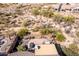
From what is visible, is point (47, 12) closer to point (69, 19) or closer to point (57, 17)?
point (57, 17)

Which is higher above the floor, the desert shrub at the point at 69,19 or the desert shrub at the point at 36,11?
the desert shrub at the point at 36,11

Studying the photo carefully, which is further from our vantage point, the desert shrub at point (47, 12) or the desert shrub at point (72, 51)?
the desert shrub at point (47, 12)

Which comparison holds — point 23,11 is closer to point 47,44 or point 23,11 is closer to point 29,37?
point 29,37

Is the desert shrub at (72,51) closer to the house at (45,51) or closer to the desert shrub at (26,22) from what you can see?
the house at (45,51)

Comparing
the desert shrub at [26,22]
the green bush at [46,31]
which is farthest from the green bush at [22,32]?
the green bush at [46,31]

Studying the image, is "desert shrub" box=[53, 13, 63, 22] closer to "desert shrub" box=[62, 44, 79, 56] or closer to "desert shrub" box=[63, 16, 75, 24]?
"desert shrub" box=[63, 16, 75, 24]

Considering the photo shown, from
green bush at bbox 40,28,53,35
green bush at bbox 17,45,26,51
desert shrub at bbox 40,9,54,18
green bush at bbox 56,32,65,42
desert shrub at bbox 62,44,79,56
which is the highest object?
desert shrub at bbox 40,9,54,18

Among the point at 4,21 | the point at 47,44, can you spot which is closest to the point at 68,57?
the point at 47,44

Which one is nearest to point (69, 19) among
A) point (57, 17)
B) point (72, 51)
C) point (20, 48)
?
point (57, 17)

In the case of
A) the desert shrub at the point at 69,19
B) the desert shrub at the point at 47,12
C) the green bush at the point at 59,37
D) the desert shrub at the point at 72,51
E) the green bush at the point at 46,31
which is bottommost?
the desert shrub at the point at 72,51

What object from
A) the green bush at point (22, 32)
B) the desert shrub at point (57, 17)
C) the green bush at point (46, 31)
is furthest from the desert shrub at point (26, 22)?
the desert shrub at point (57, 17)

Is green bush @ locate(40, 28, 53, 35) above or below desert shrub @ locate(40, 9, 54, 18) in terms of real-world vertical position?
below

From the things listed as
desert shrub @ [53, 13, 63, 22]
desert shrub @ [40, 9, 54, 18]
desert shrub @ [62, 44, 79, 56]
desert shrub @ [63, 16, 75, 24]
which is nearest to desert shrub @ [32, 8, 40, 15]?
desert shrub @ [40, 9, 54, 18]
